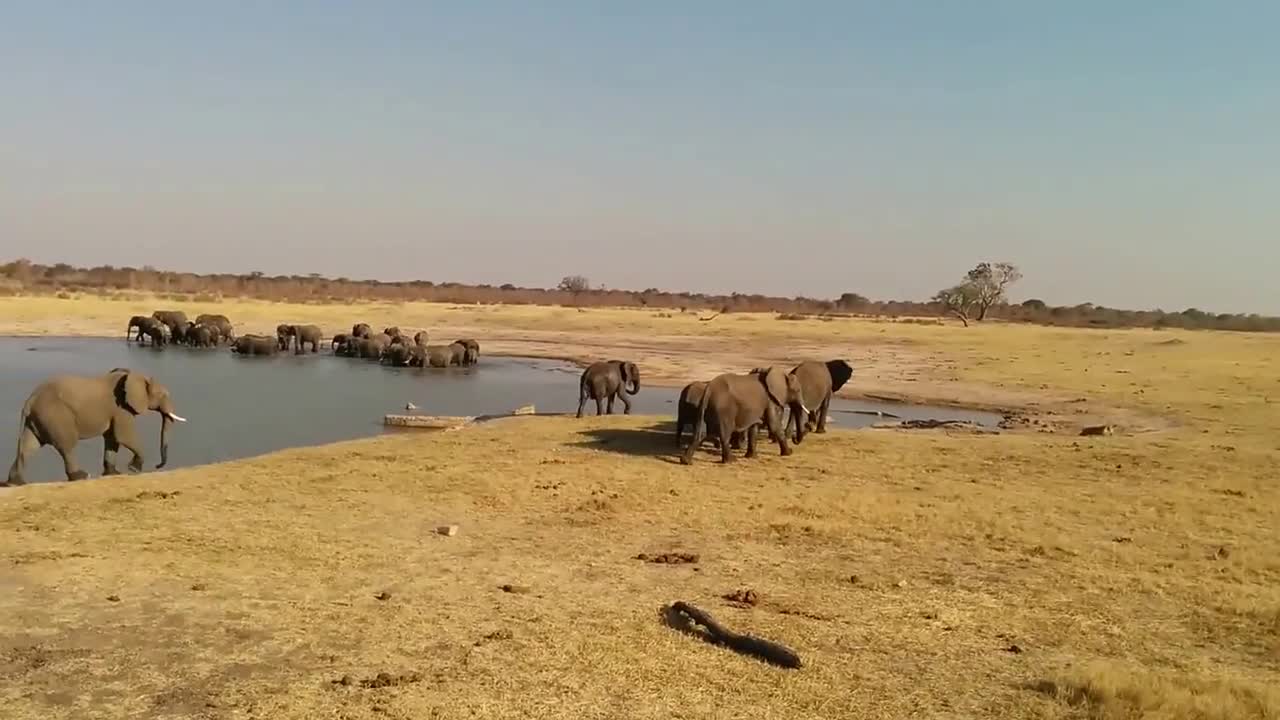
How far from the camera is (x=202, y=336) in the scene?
47.2m

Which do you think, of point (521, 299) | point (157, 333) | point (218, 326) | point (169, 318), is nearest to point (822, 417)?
point (157, 333)

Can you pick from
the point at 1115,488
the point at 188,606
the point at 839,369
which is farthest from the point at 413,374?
the point at 188,606

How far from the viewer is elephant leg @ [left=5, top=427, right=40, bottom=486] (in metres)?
14.5

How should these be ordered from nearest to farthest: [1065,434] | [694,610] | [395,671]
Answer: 1. [395,671]
2. [694,610]
3. [1065,434]

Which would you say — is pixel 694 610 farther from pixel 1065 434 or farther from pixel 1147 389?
pixel 1147 389

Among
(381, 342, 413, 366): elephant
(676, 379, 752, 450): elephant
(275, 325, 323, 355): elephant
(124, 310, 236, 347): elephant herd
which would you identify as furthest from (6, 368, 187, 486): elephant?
(124, 310, 236, 347): elephant herd

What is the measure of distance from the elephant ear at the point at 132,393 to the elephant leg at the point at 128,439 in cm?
26

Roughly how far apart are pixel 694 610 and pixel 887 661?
1.53 metres

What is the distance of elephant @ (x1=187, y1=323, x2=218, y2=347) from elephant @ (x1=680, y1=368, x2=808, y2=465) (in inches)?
1400

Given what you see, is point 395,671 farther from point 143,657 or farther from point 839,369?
point 839,369

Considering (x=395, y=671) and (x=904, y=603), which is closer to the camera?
(x=395, y=671)

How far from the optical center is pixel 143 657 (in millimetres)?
7680

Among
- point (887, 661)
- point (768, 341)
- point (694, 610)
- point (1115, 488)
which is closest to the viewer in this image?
point (887, 661)

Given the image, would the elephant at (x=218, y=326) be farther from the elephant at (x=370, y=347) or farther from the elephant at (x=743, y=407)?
the elephant at (x=743, y=407)
